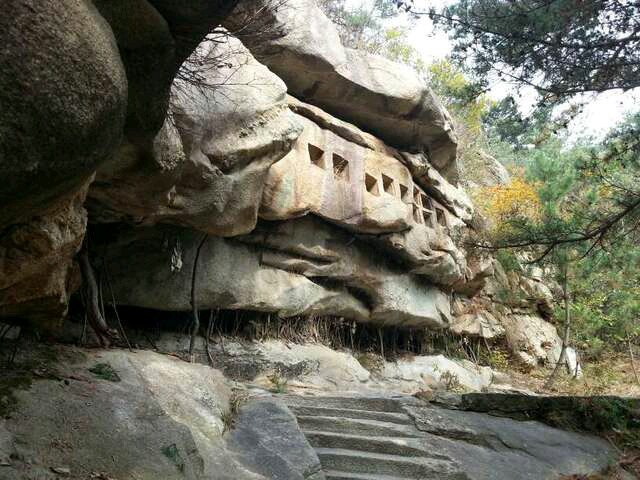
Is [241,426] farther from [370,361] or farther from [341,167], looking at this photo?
[370,361]

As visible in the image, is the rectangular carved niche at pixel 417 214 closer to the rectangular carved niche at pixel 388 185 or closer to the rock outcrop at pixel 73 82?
the rectangular carved niche at pixel 388 185

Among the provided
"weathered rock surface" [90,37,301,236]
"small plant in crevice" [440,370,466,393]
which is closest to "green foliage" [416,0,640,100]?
"weathered rock surface" [90,37,301,236]

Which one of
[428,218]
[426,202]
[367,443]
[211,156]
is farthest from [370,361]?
[211,156]

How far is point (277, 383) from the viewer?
277 inches

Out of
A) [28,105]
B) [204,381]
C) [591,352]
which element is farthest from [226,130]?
[591,352]

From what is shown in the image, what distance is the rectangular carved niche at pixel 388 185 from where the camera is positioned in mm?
9820

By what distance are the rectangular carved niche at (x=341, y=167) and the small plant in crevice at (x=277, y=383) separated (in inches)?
121

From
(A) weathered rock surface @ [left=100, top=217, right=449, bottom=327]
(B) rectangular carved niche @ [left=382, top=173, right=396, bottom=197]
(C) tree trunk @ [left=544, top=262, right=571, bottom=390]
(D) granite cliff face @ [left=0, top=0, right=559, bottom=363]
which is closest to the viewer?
(D) granite cliff face @ [left=0, top=0, right=559, bottom=363]

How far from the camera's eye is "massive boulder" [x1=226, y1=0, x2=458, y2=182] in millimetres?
8438

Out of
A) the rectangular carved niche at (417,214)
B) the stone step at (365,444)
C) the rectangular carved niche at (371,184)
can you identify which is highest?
the rectangular carved niche at (371,184)

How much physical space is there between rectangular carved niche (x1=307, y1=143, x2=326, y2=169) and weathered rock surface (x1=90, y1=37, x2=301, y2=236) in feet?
7.28

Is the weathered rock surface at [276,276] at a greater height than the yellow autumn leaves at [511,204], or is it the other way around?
→ the yellow autumn leaves at [511,204]

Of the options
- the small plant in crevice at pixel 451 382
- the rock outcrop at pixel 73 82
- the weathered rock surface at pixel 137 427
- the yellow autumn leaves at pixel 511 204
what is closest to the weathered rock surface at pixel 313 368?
the small plant in crevice at pixel 451 382

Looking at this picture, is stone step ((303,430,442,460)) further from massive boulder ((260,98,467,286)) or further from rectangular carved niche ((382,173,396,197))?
rectangular carved niche ((382,173,396,197))
